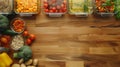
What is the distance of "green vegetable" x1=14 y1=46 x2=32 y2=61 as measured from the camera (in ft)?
7.72

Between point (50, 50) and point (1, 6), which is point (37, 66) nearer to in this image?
point (50, 50)

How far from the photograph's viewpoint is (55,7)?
241 centimetres

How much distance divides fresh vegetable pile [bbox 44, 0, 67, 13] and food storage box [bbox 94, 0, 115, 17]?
276mm

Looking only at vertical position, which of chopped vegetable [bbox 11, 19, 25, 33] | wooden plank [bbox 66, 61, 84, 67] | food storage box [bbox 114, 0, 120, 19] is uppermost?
food storage box [bbox 114, 0, 120, 19]

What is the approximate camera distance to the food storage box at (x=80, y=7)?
95.3 inches

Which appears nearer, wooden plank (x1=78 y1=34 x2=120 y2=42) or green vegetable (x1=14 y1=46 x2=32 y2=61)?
green vegetable (x1=14 y1=46 x2=32 y2=61)

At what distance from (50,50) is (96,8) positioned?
0.54m

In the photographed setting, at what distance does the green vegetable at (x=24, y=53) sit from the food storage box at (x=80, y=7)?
0.49m

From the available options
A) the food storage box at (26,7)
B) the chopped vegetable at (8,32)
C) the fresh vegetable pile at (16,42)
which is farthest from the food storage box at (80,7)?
the chopped vegetable at (8,32)

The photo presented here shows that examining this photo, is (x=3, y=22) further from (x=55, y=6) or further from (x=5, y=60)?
(x=55, y=6)

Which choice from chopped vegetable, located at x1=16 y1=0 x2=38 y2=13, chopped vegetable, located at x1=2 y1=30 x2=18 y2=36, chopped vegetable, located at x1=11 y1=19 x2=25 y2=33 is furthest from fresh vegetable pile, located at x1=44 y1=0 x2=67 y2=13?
chopped vegetable, located at x1=2 y1=30 x2=18 y2=36

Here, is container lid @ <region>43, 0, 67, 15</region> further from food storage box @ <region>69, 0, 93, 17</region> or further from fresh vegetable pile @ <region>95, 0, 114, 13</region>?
fresh vegetable pile @ <region>95, 0, 114, 13</region>

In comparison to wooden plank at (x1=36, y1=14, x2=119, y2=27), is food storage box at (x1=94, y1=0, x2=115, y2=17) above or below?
above

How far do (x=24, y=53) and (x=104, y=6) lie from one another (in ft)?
2.60
